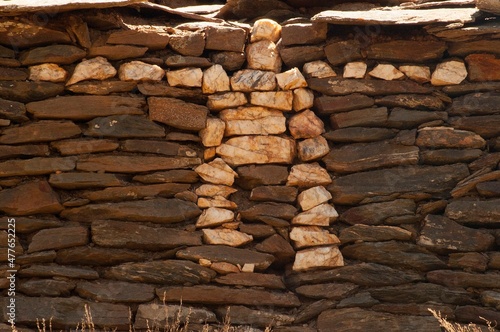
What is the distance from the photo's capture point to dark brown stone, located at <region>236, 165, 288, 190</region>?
604 cm

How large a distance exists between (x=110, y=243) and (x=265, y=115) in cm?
169

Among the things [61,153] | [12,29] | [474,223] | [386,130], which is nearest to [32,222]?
[61,153]

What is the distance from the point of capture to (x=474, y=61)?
617 cm

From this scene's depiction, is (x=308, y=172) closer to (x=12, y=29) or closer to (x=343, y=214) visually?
(x=343, y=214)

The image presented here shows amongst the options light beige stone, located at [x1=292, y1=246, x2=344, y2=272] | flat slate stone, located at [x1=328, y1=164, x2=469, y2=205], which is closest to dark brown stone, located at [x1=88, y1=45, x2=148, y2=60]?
flat slate stone, located at [x1=328, y1=164, x2=469, y2=205]

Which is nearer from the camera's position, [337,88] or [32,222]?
[32,222]

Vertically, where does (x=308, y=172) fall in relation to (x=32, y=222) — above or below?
above

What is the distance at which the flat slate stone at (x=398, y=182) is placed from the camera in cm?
598

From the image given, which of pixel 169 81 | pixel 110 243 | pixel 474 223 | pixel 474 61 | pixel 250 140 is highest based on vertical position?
pixel 474 61

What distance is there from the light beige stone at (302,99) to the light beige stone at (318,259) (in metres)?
1.23

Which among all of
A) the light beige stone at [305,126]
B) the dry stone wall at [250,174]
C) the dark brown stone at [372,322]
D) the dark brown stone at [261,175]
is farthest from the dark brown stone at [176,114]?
the dark brown stone at [372,322]

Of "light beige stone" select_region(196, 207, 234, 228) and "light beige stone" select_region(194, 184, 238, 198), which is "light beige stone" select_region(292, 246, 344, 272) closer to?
"light beige stone" select_region(196, 207, 234, 228)

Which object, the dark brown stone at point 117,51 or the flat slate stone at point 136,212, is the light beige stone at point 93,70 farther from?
the flat slate stone at point 136,212

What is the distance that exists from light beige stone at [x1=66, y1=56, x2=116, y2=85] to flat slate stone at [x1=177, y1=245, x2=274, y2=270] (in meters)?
1.62
